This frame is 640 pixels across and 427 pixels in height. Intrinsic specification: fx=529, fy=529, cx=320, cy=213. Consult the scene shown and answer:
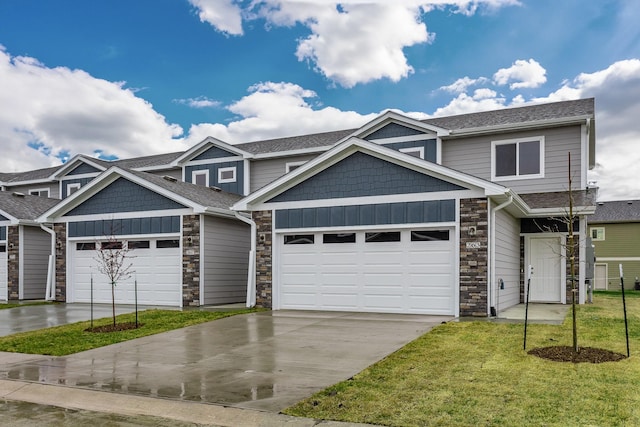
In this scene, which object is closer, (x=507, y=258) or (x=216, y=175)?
(x=507, y=258)

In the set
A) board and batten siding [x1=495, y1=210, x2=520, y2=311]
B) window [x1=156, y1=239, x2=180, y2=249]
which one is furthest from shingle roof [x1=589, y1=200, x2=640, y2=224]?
window [x1=156, y1=239, x2=180, y2=249]

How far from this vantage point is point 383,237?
554 inches

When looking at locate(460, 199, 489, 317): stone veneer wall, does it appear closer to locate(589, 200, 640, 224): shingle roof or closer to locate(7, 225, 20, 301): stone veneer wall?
locate(7, 225, 20, 301): stone veneer wall

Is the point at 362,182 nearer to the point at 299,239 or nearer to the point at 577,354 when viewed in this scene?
the point at 299,239

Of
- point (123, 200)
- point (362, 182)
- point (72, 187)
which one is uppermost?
point (72, 187)

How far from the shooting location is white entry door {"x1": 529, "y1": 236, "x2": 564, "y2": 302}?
17.2 metres

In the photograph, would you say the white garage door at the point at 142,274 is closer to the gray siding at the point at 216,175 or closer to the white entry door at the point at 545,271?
the gray siding at the point at 216,175

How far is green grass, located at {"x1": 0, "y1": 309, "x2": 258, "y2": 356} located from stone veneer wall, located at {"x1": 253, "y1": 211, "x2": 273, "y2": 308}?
2.49ft

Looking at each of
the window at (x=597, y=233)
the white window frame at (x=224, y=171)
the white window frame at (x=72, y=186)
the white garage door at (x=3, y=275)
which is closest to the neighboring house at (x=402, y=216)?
the white window frame at (x=224, y=171)

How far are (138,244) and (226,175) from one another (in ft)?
19.6

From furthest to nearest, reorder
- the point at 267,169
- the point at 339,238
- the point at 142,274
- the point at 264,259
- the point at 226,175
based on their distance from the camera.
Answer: the point at 226,175 → the point at 267,169 → the point at 142,274 → the point at 264,259 → the point at 339,238

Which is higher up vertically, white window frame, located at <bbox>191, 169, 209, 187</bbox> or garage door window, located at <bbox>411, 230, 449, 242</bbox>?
white window frame, located at <bbox>191, 169, 209, 187</bbox>

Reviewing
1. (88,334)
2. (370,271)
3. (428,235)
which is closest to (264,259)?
(370,271)

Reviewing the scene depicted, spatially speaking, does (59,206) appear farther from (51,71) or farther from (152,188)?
(51,71)
